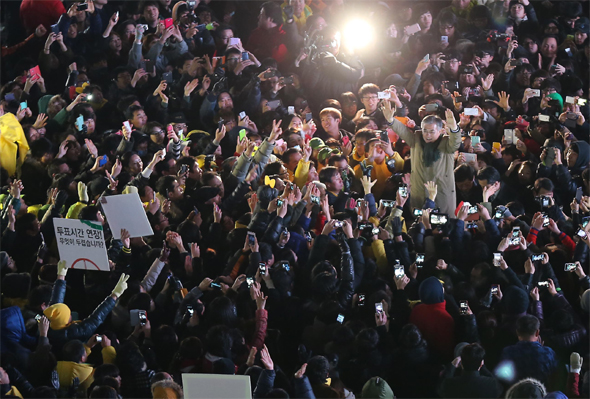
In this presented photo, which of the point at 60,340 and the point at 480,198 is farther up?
the point at 480,198

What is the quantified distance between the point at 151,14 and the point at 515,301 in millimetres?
7137

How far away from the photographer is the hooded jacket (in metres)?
6.45

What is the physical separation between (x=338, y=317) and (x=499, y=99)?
4.88 metres

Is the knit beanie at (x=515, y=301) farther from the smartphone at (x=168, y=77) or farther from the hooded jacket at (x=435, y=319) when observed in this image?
the smartphone at (x=168, y=77)

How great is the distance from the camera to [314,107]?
35.4ft

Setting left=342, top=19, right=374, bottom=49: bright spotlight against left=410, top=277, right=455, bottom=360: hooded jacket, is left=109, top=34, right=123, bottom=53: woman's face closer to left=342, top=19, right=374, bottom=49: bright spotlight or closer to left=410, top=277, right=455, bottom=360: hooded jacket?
left=342, top=19, right=374, bottom=49: bright spotlight

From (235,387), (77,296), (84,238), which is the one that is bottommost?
(77,296)

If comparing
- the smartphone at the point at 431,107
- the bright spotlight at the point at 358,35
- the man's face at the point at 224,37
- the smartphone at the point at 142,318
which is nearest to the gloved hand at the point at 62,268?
the smartphone at the point at 142,318

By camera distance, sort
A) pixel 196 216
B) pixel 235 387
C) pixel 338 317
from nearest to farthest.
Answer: pixel 235 387
pixel 338 317
pixel 196 216

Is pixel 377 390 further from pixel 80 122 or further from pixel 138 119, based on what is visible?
pixel 80 122

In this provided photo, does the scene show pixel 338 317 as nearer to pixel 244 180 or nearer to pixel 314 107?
pixel 244 180

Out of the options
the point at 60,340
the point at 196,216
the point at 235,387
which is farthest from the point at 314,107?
the point at 235,387

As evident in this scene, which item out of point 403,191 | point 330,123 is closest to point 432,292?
point 403,191

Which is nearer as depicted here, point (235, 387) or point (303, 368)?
point (235, 387)
